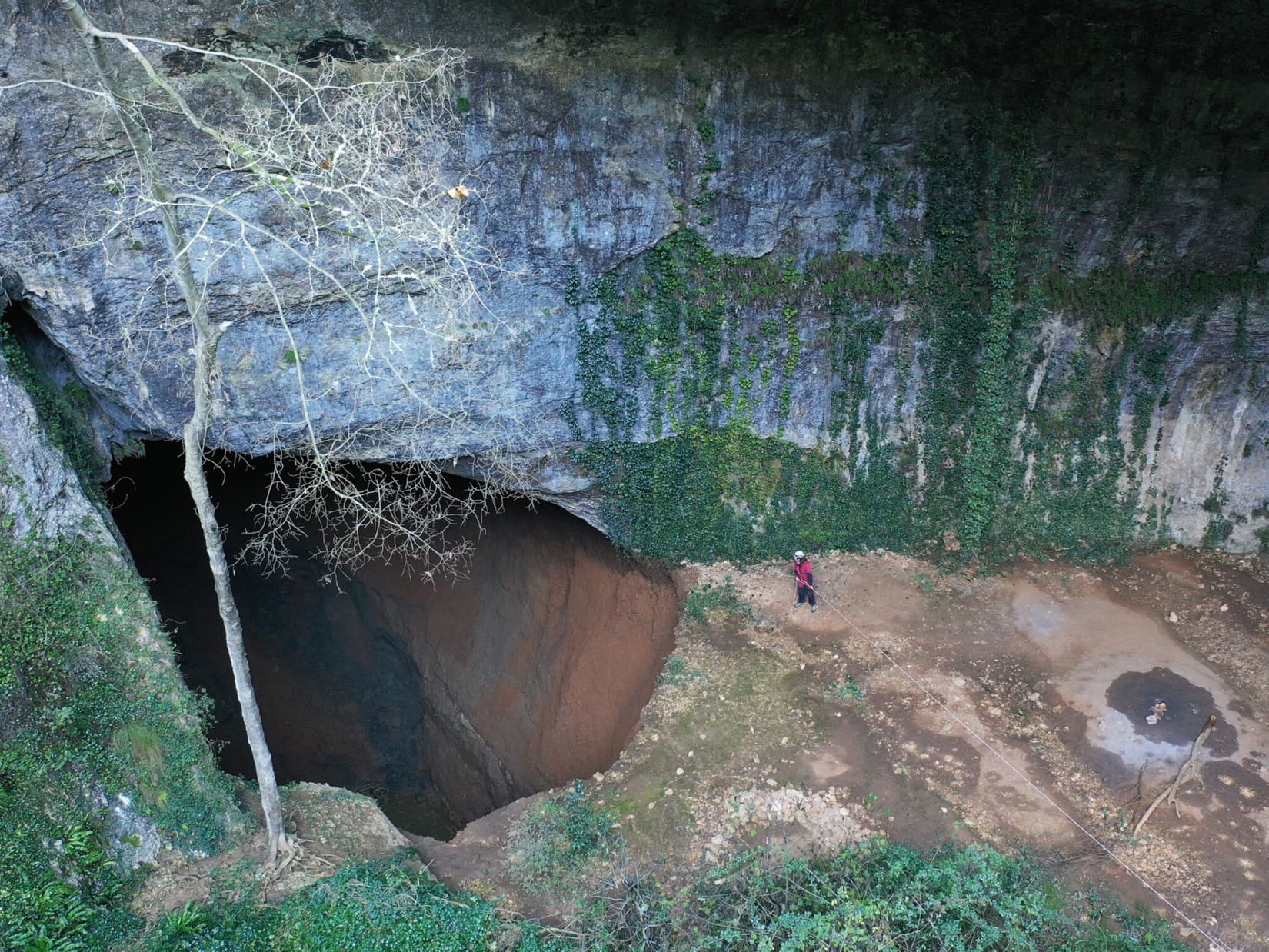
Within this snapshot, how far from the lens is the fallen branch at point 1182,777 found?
10.4 m

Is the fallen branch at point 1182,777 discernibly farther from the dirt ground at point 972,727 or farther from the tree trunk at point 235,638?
the tree trunk at point 235,638

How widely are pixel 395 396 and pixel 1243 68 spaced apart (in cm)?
1289

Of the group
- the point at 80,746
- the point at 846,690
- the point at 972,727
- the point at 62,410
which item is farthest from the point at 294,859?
the point at 972,727

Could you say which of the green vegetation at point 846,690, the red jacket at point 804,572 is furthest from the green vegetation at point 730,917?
the red jacket at point 804,572

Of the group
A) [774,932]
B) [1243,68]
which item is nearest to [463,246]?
[774,932]

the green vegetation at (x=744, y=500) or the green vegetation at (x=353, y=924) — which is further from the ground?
the green vegetation at (x=744, y=500)

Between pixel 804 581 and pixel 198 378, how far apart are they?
31.0ft

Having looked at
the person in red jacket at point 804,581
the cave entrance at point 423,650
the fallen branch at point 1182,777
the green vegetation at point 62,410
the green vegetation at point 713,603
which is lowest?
the cave entrance at point 423,650

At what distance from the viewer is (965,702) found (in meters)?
12.4

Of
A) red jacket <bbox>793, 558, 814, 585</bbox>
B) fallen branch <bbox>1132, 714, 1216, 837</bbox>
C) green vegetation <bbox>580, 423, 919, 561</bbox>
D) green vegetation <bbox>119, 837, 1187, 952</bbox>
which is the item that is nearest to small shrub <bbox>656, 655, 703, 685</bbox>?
red jacket <bbox>793, 558, 814, 585</bbox>

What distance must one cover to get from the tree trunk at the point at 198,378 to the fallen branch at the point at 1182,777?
10096 millimetres

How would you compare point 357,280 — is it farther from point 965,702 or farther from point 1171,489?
point 1171,489

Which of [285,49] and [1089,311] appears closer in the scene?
Answer: [285,49]

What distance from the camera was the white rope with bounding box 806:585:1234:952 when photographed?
929cm
